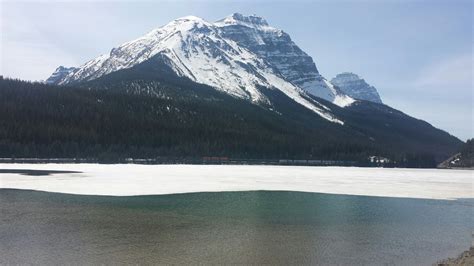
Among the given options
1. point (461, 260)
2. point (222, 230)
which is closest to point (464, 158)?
point (461, 260)

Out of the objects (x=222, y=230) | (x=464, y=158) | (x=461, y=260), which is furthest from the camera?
(x=464, y=158)

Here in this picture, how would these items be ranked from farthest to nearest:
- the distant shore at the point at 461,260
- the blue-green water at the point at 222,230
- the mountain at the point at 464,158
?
the mountain at the point at 464,158, the blue-green water at the point at 222,230, the distant shore at the point at 461,260

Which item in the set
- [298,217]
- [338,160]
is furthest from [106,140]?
[298,217]

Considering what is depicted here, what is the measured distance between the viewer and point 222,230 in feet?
98.5

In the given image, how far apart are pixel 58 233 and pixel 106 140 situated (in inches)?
5251

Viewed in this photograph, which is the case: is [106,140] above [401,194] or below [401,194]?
above

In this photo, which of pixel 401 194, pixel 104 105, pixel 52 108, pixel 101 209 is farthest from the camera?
pixel 104 105

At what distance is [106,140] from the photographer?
156m

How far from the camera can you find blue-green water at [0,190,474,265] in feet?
76.8

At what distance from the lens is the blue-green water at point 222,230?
76.8 ft

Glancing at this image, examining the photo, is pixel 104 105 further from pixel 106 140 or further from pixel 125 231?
pixel 125 231

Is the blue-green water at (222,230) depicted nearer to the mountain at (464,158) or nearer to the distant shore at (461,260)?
the distant shore at (461,260)

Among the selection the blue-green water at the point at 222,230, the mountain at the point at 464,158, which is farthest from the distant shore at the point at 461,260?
the mountain at the point at 464,158

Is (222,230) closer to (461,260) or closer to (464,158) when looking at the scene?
(461,260)
